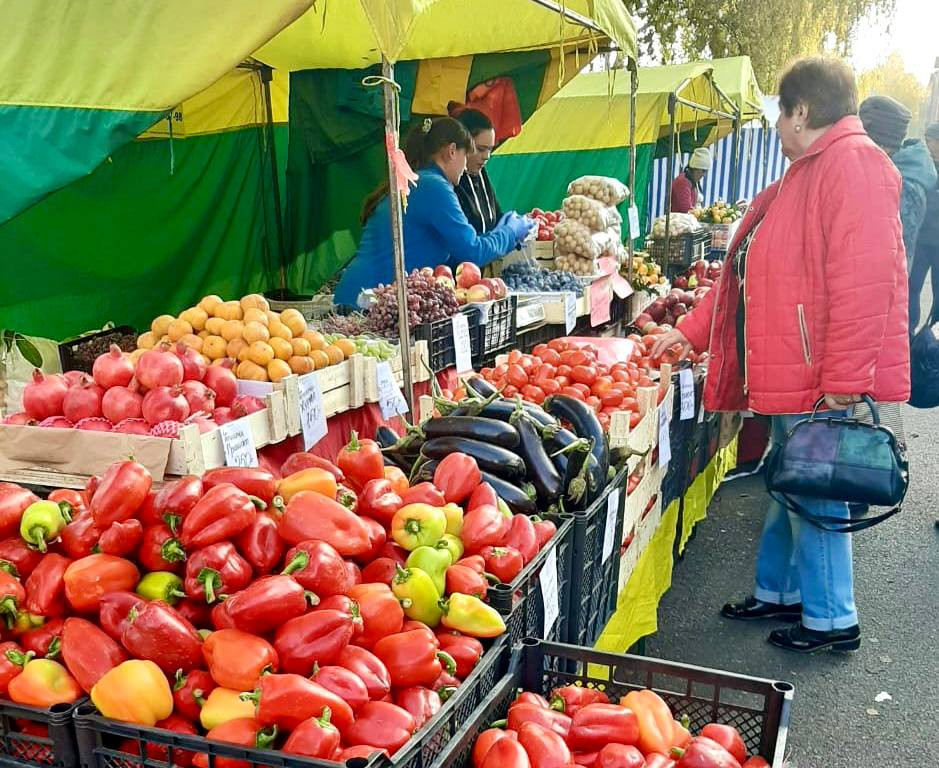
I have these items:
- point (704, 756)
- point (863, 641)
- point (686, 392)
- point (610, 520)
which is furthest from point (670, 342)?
point (704, 756)

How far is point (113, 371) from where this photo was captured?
113 inches

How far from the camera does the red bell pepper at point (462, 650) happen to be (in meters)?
1.67

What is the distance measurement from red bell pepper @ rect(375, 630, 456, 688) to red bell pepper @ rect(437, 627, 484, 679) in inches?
2.7

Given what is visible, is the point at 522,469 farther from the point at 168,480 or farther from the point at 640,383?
the point at 640,383

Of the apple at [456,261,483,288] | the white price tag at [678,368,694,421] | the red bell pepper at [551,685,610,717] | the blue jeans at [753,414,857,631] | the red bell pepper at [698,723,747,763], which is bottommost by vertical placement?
the blue jeans at [753,414,857,631]

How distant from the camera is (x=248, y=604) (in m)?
1.50

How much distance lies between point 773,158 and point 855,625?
54.8ft

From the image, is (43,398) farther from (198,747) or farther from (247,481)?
(198,747)

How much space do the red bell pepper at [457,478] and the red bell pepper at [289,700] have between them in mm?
806

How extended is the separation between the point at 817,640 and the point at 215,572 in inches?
123

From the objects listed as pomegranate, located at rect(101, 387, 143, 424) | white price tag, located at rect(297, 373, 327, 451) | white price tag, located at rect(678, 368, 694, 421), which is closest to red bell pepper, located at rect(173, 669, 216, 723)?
pomegranate, located at rect(101, 387, 143, 424)

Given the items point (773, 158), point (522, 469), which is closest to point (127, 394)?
point (522, 469)

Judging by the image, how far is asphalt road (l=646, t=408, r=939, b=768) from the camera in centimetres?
324

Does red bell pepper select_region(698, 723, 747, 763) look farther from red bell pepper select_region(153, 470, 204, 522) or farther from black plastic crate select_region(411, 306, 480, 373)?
black plastic crate select_region(411, 306, 480, 373)
